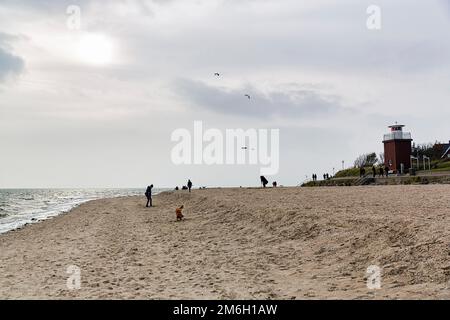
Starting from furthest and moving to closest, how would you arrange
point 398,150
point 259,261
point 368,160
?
point 368,160 → point 398,150 → point 259,261

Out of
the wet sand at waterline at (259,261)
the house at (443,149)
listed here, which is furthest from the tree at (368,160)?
the wet sand at waterline at (259,261)

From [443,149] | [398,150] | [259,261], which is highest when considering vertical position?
[443,149]

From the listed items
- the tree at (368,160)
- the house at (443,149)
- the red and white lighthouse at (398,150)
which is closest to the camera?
→ the red and white lighthouse at (398,150)

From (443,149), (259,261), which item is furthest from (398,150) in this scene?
(259,261)

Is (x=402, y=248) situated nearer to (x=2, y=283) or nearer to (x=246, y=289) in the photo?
(x=246, y=289)

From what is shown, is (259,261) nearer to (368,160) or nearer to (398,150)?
(398,150)

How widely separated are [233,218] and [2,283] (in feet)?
44.6

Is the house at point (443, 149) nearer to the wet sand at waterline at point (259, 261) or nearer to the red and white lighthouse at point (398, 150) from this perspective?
the red and white lighthouse at point (398, 150)

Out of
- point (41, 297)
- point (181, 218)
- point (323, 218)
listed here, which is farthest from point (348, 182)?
point (41, 297)

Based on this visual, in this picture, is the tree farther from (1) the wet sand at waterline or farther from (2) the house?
(1) the wet sand at waterline

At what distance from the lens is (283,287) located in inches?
412

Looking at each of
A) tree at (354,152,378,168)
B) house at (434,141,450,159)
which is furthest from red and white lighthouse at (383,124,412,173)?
tree at (354,152,378,168)
